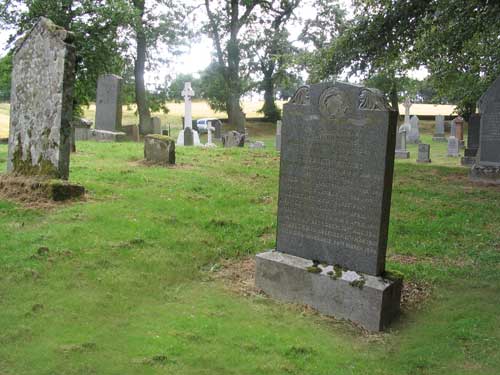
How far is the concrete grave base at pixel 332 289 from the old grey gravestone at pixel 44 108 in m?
4.06

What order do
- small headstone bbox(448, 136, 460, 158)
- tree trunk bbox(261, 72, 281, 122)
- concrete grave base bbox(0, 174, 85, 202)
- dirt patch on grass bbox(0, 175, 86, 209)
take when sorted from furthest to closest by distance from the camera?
tree trunk bbox(261, 72, 281, 122)
small headstone bbox(448, 136, 460, 158)
concrete grave base bbox(0, 174, 85, 202)
dirt patch on grass bbox(0, 175, 86, 209)

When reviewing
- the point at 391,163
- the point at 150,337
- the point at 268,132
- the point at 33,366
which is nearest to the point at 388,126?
the point at 391,163

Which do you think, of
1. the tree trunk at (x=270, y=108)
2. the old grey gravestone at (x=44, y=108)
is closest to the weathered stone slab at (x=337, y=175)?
the old grey gravestone at (x=44, y=108)

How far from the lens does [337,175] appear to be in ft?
17.6

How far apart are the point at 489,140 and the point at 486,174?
3.31 feet

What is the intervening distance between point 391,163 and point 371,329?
1.61 meters

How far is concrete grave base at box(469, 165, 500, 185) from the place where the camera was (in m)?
13.2

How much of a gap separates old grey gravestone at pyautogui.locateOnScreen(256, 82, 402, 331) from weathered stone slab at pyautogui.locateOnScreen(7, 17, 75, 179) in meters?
4.16

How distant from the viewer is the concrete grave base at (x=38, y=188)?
804cm

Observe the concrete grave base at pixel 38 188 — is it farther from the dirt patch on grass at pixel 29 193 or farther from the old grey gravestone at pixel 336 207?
the old grey gravestone at pixel 336 207

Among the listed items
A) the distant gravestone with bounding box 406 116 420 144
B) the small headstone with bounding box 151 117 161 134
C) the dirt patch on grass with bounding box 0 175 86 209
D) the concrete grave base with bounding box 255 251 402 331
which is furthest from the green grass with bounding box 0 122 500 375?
the distant gravestone with bounding box 406 116 420 144

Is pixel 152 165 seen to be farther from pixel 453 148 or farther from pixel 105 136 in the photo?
pixel 453 148

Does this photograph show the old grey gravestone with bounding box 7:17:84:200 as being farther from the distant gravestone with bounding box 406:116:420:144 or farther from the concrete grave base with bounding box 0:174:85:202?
the distant gravestone with bounding box 406:116:420:144

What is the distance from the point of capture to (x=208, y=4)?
124 feet
